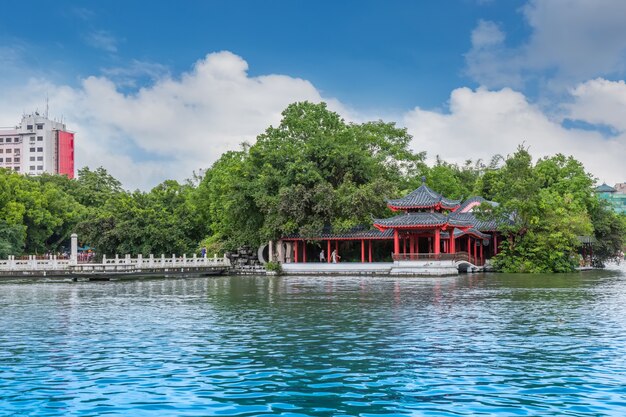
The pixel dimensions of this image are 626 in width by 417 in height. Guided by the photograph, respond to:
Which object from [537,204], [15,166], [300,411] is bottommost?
[300,411]

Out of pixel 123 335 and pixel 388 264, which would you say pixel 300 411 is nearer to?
pixel 123 335

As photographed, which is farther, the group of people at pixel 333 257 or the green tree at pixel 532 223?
the group of people at pixel 333 257

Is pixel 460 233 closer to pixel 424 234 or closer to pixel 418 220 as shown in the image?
pixel 424 234

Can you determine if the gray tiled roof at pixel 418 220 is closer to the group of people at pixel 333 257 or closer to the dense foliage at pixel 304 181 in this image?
the dense foliage at pixel 304 181

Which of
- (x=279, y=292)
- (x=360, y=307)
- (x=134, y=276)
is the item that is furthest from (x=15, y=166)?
(x=360, y=307)

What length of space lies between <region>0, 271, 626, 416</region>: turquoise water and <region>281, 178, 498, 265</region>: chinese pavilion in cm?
2043

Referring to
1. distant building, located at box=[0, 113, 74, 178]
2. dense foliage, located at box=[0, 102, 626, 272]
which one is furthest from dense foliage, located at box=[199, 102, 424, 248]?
distant building, located at box=[0, 113, 74, 178]

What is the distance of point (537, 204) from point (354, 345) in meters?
32.3

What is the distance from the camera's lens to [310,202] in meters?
43.7

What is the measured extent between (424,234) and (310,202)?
7.36 meters

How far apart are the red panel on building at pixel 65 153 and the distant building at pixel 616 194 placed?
91.3 meters

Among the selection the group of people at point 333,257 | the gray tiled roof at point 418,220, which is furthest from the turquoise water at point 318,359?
the group of people at point 333,257

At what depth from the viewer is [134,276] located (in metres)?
42.1

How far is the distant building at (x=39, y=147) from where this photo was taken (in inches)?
4702
